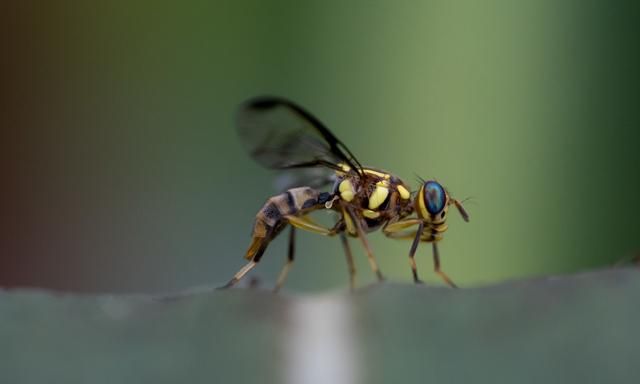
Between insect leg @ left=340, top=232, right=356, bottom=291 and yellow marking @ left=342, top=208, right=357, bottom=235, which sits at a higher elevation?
yellow marking @ left=342, top=208, right=357, bottom=235

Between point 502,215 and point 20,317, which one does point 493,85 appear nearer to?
point 502,215

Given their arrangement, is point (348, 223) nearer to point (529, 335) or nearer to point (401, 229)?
point (401, 229)

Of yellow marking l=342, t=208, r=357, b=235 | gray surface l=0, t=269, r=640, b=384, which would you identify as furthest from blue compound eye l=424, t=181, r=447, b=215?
gray surface l=0, t=269, r=640, b=384

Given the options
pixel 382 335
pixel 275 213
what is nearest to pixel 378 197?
pixel 275 213

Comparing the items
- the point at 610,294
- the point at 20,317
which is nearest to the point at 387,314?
the point at 610,294

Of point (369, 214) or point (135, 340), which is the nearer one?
point (135, 340)

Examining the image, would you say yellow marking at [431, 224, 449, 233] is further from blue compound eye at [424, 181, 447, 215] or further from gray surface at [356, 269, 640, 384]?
gray surface at [356, 269, 640, 384]
